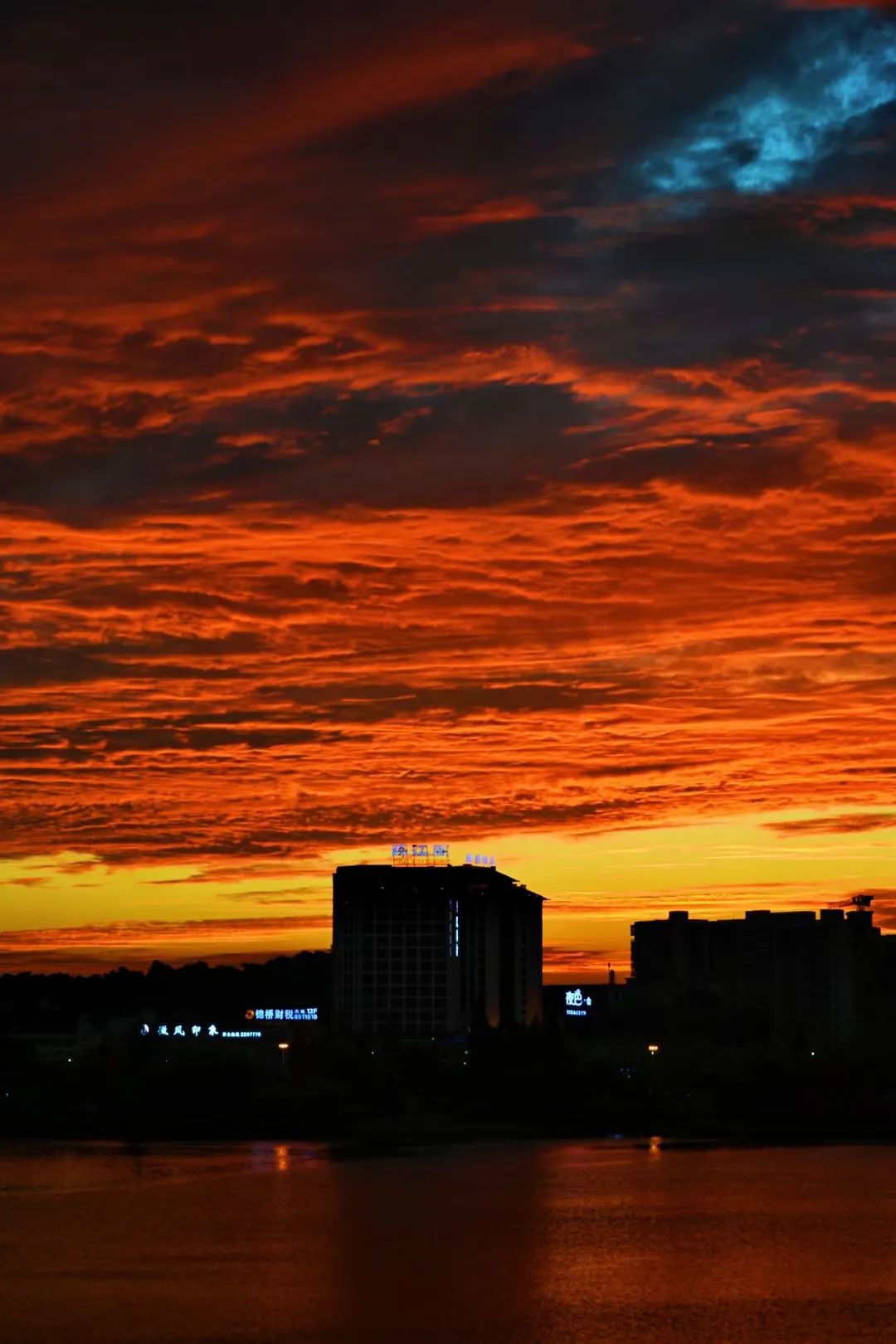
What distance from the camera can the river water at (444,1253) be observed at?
51.3 meters

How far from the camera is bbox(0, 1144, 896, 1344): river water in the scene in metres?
51.3

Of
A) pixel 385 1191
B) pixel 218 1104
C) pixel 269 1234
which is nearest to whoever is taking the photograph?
pixel 269 1234

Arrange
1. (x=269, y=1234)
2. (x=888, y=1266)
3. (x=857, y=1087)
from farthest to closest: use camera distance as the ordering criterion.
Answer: (x=857, y=1087), (x=269, y=1234), (x=888, y=1266)

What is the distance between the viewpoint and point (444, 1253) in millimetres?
65312

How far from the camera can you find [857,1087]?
520ft

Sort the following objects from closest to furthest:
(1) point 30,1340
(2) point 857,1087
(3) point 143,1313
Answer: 1. (1) point 30,1340
2. (3) point 143,1313
3. (2) point 857,1087

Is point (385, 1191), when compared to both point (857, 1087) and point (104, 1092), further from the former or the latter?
point (857, 1087)

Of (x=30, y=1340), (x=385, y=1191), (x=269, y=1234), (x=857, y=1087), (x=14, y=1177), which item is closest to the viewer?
(x=30, y=1340)

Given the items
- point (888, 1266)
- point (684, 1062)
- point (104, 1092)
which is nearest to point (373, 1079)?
point (104, 1092)

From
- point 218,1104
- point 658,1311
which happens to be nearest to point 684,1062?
point 218,1104

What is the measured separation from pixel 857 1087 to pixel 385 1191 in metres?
80.5

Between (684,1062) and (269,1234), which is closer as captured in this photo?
(269,1234)

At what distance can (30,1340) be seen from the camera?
48281 mm

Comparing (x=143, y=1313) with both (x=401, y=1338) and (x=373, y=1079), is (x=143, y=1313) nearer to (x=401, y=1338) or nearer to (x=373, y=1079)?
(x=401, y=1338)
